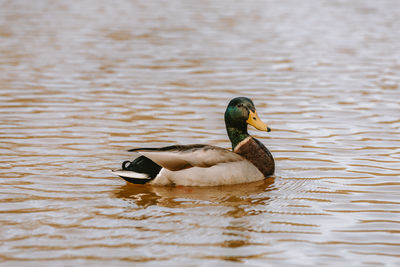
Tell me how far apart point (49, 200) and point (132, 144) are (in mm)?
2424

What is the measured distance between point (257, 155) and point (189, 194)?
1010 millimetres

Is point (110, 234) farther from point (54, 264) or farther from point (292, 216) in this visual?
point (292, 216)

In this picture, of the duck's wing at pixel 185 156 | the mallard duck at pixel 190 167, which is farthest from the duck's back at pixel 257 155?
the duck's wing at pixel 185 156

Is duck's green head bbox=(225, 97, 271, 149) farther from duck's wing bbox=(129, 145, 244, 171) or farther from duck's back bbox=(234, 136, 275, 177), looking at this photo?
duck's wing bbox=(129, 145, 244, 171)

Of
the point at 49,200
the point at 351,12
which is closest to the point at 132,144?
the point at 49,200

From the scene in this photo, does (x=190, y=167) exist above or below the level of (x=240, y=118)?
below

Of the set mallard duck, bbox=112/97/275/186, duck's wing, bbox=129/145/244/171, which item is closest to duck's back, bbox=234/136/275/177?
mallard duck, bbox=112/97/275/186

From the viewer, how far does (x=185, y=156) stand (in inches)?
286

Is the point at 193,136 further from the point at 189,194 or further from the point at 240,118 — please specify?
the point at 189,194

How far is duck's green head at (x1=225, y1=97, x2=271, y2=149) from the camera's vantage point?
7938mm

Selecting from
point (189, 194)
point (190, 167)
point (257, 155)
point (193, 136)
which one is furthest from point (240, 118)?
point (193, 136)

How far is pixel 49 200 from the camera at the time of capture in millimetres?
6770

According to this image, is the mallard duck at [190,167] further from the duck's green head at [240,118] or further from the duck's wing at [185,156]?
the duck's green head at [240,118]

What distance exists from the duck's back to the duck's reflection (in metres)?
0.22
